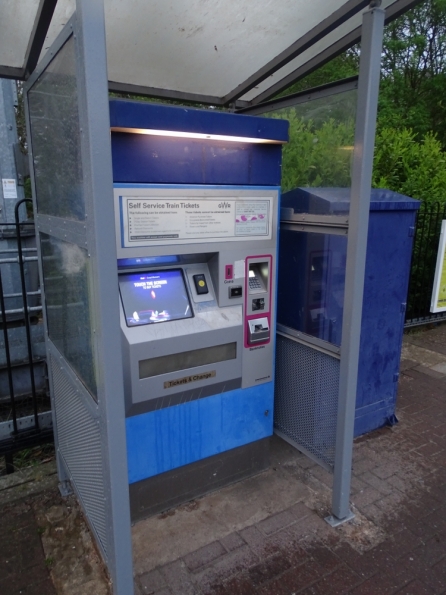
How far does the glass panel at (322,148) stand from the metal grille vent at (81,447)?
5.45 feet

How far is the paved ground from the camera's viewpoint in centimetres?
214

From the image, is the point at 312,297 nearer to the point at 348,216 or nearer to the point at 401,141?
the point at 348,216

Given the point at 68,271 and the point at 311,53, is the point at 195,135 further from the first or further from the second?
the point at 311,53

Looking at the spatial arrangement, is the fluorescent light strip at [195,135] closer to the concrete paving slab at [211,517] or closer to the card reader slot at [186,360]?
the card reader slot at [186,360]

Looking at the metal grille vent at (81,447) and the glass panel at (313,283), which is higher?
the glass panel at (313,283)

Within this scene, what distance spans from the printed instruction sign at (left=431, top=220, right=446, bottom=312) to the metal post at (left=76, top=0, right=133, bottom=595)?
16.1ft

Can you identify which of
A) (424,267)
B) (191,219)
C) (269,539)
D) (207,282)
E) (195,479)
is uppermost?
(191,219)

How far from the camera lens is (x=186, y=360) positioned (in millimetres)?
2395

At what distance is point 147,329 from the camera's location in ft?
7.38

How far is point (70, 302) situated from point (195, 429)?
3.41 feet

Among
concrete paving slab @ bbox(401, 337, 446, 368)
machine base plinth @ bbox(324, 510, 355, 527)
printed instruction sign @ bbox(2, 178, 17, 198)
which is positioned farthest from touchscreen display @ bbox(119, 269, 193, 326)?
concrete paving slab @ bbox(401, 337, 446, 368)

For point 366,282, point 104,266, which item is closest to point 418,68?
point 366,282

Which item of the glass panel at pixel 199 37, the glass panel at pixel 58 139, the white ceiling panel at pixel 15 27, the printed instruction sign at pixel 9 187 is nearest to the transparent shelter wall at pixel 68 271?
the glass panel at pixel 58 139

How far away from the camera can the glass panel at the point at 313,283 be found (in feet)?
8.55
